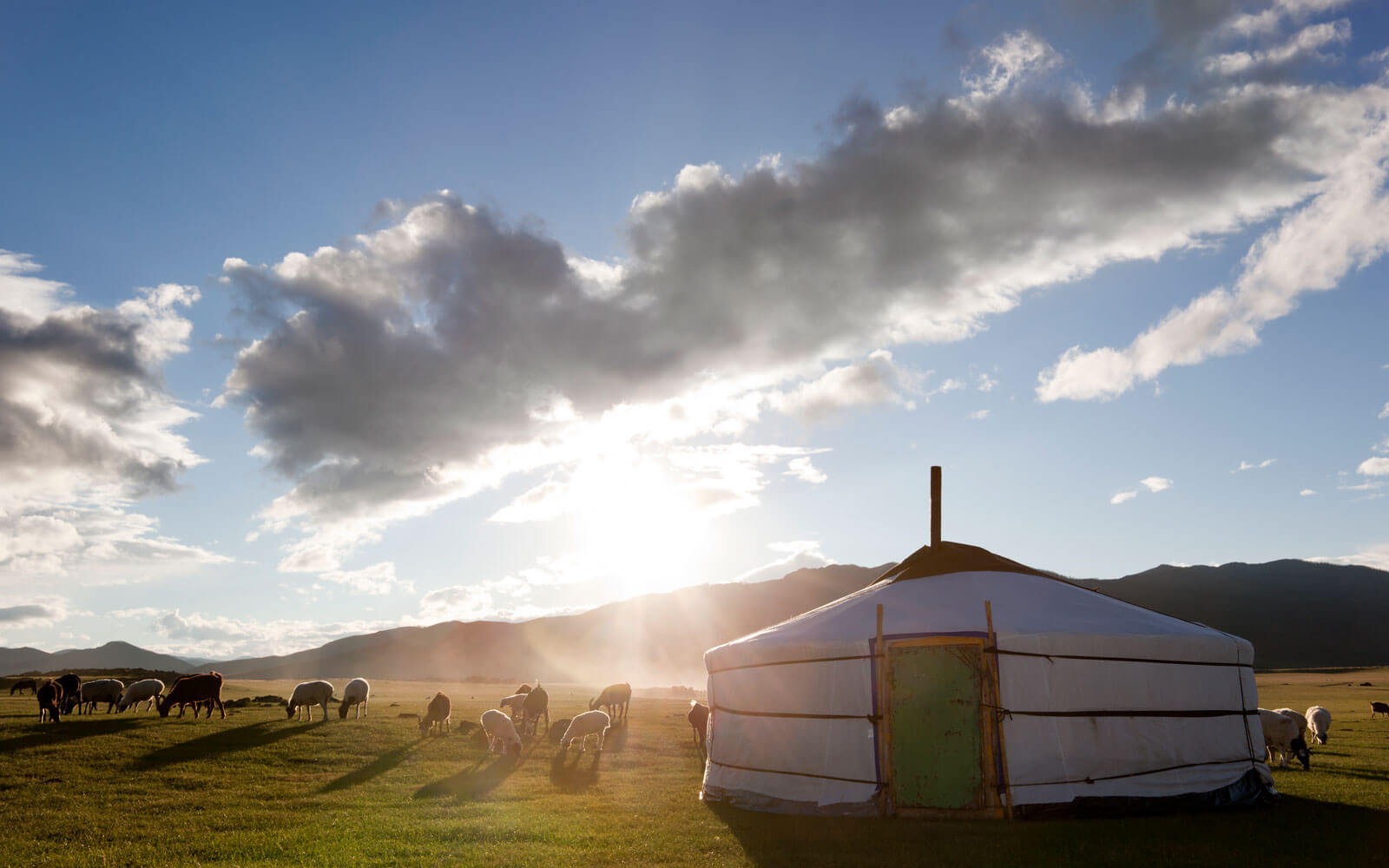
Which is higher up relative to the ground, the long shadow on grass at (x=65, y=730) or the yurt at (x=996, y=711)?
the yurt at (x=996, y=711)

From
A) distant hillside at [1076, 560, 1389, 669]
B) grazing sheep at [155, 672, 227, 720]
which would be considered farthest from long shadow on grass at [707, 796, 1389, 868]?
distant hillside at [1076, 560, 1389, 669]

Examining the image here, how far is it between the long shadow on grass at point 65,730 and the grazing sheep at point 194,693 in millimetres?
958

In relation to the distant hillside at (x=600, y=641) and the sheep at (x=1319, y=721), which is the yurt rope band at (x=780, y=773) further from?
A: the distant hillside at (x=600, y=641)

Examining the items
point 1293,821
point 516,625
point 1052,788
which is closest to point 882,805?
point 1052,788

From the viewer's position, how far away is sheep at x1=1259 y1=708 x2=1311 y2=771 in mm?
15102

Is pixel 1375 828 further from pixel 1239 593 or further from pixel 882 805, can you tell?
pixel 1239 593

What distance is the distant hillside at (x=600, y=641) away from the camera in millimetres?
121438

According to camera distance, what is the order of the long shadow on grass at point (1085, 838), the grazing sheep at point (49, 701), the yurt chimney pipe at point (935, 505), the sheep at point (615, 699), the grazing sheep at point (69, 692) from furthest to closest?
the sheep at point (615, 699) < the grazing sheep at point (69, 692) < the grazing sheep at point (49, 701) < the yurt chimney pipe at point (935, 505) < the long shadow on grass at point (1085, 838)

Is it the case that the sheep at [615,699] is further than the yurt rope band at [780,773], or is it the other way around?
the sheep at [615,699]

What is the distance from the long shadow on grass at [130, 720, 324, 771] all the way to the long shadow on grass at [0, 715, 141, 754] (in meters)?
2.03

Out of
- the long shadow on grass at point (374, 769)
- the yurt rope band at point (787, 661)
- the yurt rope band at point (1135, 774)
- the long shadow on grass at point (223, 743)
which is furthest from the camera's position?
the long shadow on grass at point (223, 743)

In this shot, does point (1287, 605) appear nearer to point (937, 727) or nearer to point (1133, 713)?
point (1133, 713)

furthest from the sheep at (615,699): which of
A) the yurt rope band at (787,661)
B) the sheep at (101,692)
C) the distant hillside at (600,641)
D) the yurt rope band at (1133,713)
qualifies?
the distant hillside at (600,641)

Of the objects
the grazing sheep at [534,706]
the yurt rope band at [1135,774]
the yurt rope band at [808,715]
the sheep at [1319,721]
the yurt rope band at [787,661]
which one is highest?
the yurt rope band at [787,661]
